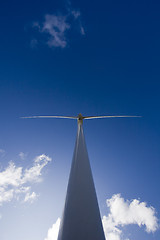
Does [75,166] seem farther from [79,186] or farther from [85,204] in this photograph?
[85,204]

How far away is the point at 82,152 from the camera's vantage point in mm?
11406

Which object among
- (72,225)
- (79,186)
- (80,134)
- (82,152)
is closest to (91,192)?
(79,186)

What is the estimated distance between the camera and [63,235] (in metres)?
6.86

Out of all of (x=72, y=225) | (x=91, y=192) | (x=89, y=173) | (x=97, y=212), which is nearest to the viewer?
(x=72, y=225)

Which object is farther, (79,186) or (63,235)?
(79,186)

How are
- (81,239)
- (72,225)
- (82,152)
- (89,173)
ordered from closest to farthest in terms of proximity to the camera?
(81,239) < (72,225) < (89,173) < (82,152)

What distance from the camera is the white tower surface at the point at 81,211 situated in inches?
267

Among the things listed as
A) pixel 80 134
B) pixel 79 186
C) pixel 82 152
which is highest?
pixel 80 134

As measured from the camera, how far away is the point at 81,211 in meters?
7.50

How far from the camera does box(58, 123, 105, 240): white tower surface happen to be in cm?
679

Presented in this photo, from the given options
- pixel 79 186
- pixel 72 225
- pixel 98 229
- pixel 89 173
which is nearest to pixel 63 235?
pixel 72 225

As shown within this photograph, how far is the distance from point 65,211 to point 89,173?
2.56 m

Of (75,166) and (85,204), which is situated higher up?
(75,166)

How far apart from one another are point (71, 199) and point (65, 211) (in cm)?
58
